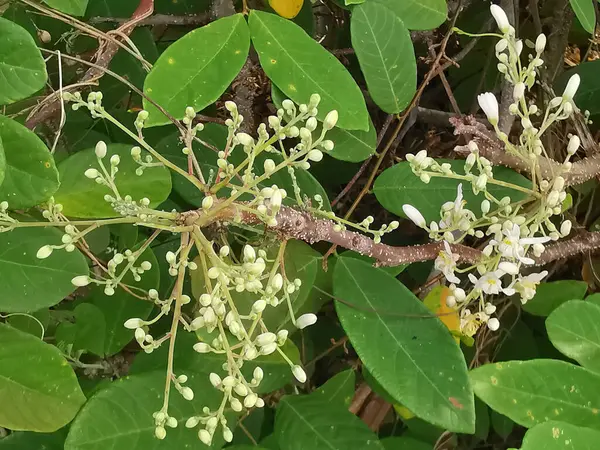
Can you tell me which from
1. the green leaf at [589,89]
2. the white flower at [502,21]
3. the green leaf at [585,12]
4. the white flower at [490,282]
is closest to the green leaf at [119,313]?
the white flower at [490,282]

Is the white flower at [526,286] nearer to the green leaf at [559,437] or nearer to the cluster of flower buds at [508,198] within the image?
the cluster of flower buds at [508,198]

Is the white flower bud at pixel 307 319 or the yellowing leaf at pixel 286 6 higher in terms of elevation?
the yellowing leaf at pixel 286 6

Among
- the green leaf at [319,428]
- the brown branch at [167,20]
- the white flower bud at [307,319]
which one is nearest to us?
the white flower bud at [307,319]

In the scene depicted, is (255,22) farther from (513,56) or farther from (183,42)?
(513,56)

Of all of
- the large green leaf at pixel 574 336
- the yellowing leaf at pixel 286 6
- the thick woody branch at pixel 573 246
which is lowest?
the large green leaf at pixel 574 336

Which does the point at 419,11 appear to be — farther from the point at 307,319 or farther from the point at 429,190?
the point at 307,319

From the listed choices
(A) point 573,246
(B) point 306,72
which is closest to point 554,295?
(A) point 573,246
